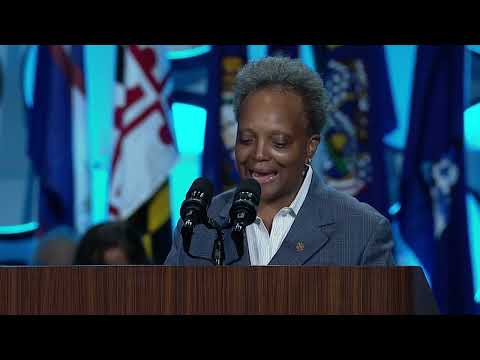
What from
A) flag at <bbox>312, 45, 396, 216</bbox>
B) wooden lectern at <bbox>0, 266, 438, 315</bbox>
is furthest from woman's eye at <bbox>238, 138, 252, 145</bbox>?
flag at <bbox>312, 45, 396, 216</bbox>

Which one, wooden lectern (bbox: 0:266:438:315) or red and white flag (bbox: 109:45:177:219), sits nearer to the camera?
wooden lectern (bbox: 0:266:438:315)

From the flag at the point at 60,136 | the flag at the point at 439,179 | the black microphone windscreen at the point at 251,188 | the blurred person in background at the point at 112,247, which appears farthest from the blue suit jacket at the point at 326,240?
the flag at the point at 60,136

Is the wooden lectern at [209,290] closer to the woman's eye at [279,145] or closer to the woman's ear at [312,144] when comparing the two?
the woman's eye at [279,145]

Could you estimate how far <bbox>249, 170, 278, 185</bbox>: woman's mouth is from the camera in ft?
10.4

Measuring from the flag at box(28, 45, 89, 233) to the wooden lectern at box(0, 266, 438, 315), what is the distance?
152 inches

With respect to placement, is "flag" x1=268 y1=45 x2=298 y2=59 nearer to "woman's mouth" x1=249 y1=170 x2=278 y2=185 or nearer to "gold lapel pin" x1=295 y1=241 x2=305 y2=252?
"woman's mouth" x1=249 y1=170 x2=278 y2=185

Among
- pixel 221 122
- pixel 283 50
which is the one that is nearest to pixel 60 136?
pixel 221 122

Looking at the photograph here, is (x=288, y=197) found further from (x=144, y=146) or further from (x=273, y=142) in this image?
(x=144, y=146)

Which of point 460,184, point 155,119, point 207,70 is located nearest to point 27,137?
point 155,119

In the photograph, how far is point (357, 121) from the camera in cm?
609

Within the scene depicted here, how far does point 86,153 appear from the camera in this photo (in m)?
6.14

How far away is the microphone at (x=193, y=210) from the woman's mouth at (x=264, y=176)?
540 millimetres

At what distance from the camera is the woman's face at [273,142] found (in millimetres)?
3168
